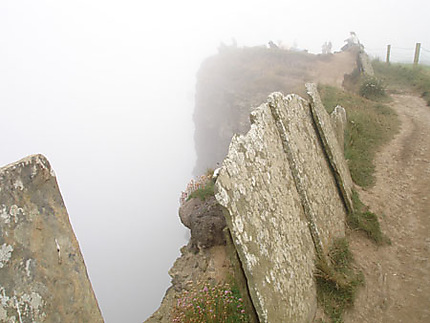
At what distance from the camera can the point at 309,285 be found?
4.26 m

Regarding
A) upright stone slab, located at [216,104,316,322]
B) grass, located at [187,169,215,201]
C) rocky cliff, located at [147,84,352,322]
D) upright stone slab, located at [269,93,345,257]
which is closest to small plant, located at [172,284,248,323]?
rocky cliff, located at [147,84,352,322]

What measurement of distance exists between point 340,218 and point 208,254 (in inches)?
115

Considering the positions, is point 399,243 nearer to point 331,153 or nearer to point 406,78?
point 331,153

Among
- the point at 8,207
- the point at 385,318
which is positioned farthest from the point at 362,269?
the point at 8,207

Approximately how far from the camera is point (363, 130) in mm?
9844

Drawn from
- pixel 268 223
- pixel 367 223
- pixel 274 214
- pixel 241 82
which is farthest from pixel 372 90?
pixel 241 82

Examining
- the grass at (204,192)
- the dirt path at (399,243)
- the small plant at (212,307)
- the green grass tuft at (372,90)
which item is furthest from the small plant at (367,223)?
the green grass tuft at (372,90)

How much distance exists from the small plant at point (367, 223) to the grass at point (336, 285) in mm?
1109

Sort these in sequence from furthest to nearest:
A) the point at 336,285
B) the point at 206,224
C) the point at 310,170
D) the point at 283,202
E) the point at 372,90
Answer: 1. the point at 372,90
2. the point at 206,224
3. the point at 310,170
4. the point at 336,285
5. the point at 283,202

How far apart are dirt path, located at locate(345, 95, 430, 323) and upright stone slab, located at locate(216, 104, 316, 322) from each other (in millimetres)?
1133

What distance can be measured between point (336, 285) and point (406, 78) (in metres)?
16.8

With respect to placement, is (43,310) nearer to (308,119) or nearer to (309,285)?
(309,285)

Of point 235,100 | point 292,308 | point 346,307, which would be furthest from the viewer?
point 235,100

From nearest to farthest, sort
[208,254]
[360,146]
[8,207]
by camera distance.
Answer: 1. [8,207]
2. [208,254]
3. [360,146]
